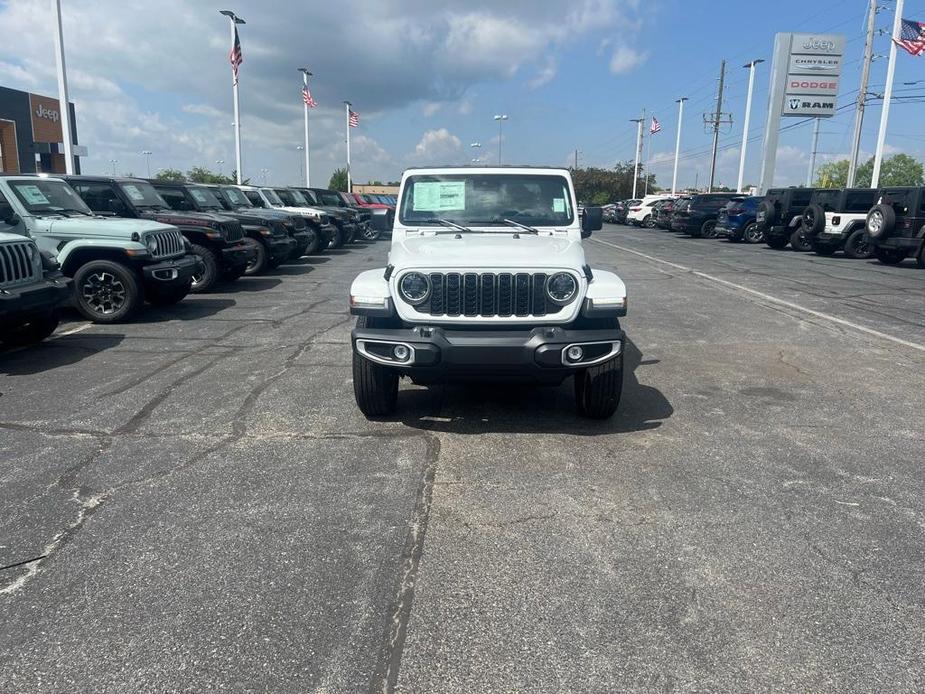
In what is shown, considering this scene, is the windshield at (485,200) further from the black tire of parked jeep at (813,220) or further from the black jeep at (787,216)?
the black jeep at (787,216)

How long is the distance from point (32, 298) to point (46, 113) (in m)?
44.8

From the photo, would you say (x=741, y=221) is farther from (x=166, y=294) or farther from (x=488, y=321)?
(x=488, y=321)

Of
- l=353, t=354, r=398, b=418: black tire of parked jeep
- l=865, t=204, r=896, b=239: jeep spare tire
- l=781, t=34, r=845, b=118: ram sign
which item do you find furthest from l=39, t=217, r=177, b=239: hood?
l=781, t=34, r=845, b=118: ram sign

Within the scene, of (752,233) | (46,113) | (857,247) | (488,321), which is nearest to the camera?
(488,321)

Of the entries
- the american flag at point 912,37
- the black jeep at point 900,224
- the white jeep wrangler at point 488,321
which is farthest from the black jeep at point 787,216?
the white jeep wrangler at point 488,321

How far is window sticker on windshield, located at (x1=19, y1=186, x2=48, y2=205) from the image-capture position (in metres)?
8.89

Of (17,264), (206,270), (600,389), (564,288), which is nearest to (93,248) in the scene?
(17,264)

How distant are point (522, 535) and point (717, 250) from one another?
21957 millimetres

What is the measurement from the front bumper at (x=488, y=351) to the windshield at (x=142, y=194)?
8276mm

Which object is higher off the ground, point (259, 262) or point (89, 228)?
point (89, 228)

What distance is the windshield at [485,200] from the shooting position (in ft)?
20.3

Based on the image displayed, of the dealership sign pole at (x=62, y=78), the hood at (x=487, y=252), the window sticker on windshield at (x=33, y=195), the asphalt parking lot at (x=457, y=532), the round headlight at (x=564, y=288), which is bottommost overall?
the asphalt parking lot at (x=457, y=532)

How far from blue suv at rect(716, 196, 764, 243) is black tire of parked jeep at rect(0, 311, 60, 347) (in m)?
23.8

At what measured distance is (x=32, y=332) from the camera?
7.78 metres
